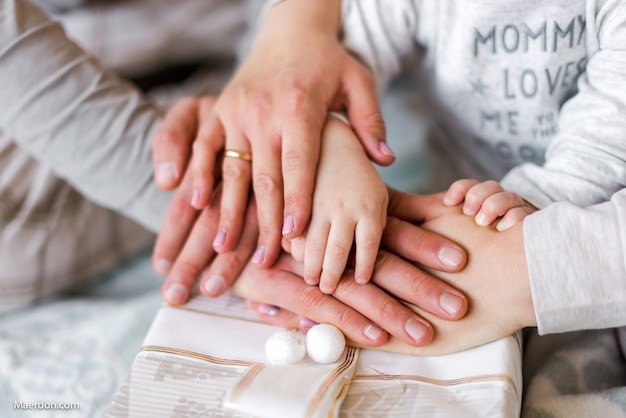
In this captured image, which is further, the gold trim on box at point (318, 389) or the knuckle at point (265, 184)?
the knuckle at point (265, 184)

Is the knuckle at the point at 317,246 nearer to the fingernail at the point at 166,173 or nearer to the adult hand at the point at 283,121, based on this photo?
the adult hand at the point at 283,121

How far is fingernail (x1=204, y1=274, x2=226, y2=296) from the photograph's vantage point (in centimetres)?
61

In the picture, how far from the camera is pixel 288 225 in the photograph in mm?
558

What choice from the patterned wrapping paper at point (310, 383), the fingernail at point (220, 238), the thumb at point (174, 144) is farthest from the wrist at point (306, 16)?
the patterned wrapping paper at point (310, 383)

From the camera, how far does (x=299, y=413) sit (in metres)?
0.46

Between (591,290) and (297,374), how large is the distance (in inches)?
9.2

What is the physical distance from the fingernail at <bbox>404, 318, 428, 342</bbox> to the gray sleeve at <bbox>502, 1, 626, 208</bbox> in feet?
0.52

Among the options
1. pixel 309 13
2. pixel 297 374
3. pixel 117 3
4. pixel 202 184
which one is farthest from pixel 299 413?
pixel 117 3

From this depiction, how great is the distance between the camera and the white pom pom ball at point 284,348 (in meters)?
0.52

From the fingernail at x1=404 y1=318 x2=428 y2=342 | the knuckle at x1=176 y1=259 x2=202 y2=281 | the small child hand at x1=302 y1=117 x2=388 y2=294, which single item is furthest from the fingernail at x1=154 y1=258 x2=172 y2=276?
the fingernail at x1=404 y1=318 x2=428 y2=342

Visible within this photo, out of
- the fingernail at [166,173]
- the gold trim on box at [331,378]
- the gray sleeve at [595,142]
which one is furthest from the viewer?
the fingernail at [166,173]

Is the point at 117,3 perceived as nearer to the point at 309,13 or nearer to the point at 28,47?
the point at 28,47

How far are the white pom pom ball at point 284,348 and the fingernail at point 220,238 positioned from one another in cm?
11

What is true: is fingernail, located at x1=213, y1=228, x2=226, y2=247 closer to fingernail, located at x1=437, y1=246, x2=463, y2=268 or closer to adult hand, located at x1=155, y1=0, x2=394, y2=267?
adult hand, located at x1=155, y1=0, x2=394, y2=267
